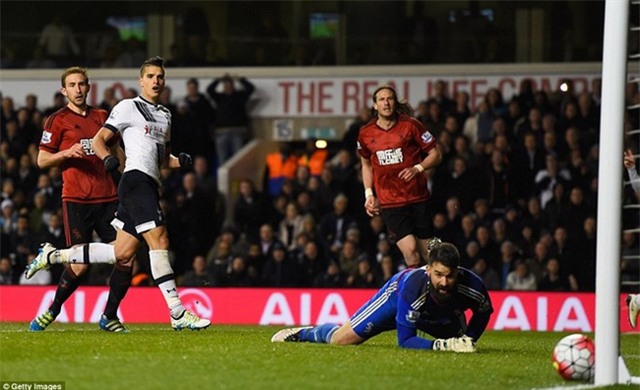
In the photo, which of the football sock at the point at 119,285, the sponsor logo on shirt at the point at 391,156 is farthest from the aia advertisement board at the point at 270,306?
the football sock at the point at 119,285

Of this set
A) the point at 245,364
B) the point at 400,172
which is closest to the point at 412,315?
the point at 245,364

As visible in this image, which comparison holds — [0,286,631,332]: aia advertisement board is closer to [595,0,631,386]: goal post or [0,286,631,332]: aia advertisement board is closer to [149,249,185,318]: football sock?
[149,249,185,318]: football sock

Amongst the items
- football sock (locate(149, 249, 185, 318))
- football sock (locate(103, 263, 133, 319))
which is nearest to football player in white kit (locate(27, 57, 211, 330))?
football sock (locate(149, 249, 185, 318))

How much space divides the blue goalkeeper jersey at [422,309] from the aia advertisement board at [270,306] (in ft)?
24.7

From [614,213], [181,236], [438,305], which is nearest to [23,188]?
[181,236]

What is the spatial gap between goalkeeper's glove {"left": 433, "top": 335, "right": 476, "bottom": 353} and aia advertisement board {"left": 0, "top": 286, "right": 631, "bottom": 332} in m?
7.75

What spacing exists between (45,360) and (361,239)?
1139 centimetres

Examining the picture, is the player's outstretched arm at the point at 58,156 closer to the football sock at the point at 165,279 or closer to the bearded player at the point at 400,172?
the football sock at the point at 165,279

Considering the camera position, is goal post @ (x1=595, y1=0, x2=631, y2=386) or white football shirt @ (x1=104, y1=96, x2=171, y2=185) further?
white football shirt @ (x1=104, y1=96, x2=171, y2=185)

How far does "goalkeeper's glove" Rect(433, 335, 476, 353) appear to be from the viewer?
10.8 m

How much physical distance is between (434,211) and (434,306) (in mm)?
10191

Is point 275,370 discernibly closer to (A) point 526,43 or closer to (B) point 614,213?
(B) point 614,213

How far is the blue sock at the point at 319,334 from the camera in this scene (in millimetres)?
11594

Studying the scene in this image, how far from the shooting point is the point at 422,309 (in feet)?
35.2
